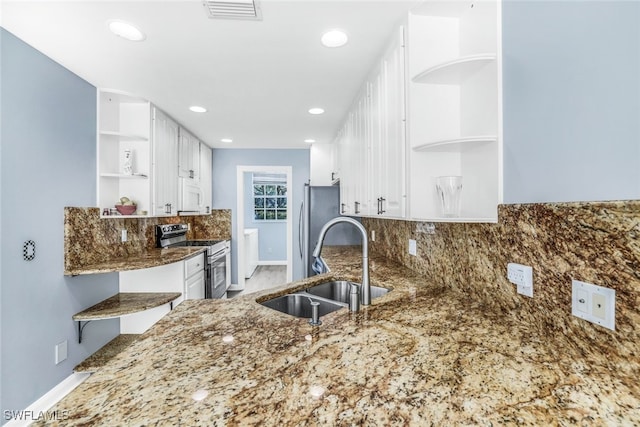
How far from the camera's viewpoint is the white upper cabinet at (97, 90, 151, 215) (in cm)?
269

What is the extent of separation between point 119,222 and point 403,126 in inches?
113

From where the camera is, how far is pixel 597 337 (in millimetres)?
859

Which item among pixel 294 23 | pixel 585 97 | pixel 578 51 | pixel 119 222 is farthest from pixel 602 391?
Result: pixel 119 222

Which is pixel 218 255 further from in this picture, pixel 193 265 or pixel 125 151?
pixel 125 151

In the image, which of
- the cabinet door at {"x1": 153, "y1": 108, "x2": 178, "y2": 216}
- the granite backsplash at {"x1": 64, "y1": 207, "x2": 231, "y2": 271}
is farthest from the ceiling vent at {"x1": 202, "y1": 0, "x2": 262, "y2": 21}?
the granite backsplash at {"x1": 64, "y1": 207, "x2": 231, "y2": 271}

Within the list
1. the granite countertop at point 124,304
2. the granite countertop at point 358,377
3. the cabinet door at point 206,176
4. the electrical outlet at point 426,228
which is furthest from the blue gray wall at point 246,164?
the granite countertop at point 358,377

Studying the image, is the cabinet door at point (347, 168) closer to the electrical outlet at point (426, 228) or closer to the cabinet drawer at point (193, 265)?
the electrical outlet at point (426, 228)

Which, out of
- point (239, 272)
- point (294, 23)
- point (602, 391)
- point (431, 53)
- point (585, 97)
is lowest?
point (239, 272)

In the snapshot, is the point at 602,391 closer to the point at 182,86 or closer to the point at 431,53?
the point at 431,53

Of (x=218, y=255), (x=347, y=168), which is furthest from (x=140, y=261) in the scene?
(x=347, y=168)

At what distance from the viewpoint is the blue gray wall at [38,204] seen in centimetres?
179

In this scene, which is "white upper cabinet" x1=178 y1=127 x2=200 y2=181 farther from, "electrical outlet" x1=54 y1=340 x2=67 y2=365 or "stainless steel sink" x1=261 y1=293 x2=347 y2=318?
"stainless steel sink" x1=261 y1=293 x2=347 y2=318

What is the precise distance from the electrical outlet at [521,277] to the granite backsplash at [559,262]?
2 centimetres

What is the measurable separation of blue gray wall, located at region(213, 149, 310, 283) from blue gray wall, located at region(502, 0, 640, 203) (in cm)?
392
